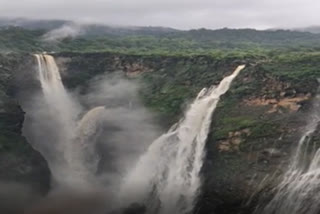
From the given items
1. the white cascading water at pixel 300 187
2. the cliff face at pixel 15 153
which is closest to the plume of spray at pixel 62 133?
A: the cliff face at pixel 15 153

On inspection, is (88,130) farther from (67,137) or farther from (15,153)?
(15,153)

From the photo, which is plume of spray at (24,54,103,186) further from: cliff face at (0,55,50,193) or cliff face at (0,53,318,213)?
cliff face at (0,53,318,213)

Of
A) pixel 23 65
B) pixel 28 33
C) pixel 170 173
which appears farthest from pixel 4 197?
pixel 28 33

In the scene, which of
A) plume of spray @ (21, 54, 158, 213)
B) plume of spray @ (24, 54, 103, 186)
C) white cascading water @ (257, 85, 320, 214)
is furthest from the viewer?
plume of spray @ (24, 54, 103, 186)

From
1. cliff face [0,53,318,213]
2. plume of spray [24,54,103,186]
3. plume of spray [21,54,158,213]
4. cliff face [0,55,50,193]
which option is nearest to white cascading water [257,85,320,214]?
cliff face [0,53,318,213]

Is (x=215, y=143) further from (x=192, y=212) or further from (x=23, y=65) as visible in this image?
(x=23, y=65)

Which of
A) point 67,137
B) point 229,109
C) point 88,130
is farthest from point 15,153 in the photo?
point 229,109

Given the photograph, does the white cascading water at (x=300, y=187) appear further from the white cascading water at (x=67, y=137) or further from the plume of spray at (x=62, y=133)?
the plume of spray at (x=62, y=133)
